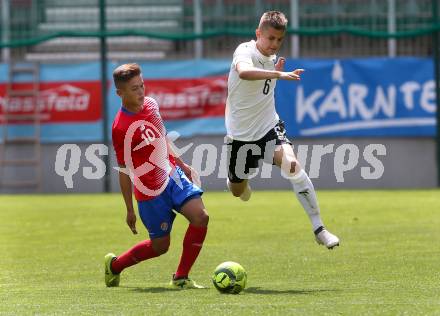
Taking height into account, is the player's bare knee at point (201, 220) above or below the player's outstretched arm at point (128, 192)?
below

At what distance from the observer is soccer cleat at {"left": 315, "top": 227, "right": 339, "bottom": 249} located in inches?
322

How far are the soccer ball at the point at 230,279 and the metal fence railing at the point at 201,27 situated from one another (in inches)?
538

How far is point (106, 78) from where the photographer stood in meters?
21.0

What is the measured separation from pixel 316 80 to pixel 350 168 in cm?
180

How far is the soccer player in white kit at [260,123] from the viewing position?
8484mm

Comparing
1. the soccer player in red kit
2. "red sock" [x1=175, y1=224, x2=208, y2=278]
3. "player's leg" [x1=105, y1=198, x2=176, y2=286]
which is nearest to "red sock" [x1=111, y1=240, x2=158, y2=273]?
"player's leg" [x1=105, y1=198, x2=176, y2=286]

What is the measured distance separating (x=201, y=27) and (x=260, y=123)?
487 inches

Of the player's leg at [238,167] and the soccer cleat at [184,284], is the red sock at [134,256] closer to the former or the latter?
the soccer cleat at [184,284]

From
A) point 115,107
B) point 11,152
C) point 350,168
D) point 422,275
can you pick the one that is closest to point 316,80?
point 350,168

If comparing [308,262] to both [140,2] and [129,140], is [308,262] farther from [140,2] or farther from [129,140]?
[140,2]

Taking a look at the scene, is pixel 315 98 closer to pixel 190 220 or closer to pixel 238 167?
pixel 238 167

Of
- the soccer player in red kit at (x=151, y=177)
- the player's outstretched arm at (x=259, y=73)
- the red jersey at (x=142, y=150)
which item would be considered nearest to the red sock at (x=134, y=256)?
the soccer player in red kit at (x=151, y=177)

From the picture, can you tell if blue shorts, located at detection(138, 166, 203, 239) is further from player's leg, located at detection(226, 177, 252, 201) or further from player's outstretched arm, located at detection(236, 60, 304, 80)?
player's leg, located at detection(226, 177, 252, 201)

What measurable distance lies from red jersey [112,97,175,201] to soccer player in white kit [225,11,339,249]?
0.79m
